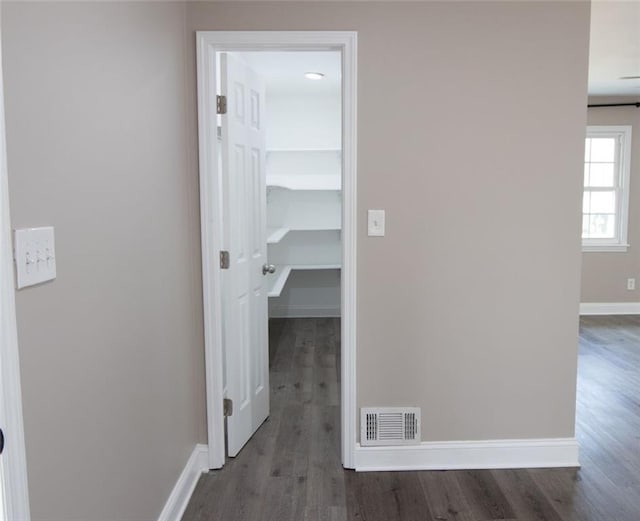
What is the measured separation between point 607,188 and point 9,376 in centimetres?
656

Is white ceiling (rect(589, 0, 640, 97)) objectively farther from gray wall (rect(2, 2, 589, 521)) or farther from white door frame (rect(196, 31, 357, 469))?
white door frame (rect(196, 31, 357, 469))

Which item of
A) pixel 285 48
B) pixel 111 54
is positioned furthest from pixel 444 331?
pixel 111 54

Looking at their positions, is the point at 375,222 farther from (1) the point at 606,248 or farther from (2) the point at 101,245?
(1) the point at 606,248

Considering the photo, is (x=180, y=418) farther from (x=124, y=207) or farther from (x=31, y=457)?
(x=31, y=457)

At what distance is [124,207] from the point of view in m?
1.68

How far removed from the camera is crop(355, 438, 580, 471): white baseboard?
2652 mm

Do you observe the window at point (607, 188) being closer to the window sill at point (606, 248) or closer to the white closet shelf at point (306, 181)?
the window sill at point (606, 248)

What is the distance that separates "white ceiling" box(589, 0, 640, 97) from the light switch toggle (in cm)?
197

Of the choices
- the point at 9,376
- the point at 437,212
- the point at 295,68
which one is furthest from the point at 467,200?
the point at 295,68

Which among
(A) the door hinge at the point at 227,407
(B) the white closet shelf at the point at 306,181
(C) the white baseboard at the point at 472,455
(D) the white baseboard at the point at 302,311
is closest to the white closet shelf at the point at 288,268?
(D) the white baseboard at the point at 302,311

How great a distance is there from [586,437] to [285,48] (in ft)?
9.01

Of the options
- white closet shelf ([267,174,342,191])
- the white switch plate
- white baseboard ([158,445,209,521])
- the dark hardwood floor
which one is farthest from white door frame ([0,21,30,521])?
white closet shelf ([267,174,342,191])

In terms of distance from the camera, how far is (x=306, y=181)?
561 centimetres

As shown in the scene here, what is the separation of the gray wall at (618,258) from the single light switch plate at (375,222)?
14.5 ft
